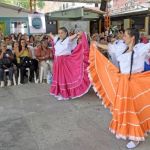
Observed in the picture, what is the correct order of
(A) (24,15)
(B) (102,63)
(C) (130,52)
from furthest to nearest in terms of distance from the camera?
1. (A) (24,15)
2. (B) (102,63)
3. (C) (130,52)

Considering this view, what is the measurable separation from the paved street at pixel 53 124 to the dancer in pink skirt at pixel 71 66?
0.26 metres

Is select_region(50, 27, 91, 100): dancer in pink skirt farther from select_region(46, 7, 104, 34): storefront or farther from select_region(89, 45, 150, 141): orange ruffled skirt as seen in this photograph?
select_region(46, 7, 104, 34): storefront

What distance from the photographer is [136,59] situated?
4.14 metres

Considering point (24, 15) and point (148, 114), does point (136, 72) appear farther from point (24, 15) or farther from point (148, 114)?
point (24, 15)

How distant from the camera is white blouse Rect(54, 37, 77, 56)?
6666 mm

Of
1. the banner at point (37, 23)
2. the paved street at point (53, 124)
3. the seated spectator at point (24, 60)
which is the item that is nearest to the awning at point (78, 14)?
the banner at point (37, 23)

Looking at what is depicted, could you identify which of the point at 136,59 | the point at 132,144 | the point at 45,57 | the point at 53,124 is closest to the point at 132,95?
the point at 136,59

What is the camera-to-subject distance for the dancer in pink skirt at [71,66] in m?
6.74

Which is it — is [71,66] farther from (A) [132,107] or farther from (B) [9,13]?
(B) [9,13]

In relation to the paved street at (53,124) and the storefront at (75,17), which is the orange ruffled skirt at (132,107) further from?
the storefront at (75,17)

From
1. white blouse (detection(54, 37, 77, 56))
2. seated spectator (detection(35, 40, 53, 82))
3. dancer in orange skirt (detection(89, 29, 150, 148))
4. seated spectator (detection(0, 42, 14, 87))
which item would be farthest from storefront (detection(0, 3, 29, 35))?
dancer in orange skirt (detection(89, 29, 150, 148))

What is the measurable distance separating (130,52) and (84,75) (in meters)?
2.69

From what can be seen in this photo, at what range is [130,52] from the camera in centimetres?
412

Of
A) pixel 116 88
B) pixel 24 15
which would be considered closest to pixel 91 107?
pixel 116 88
